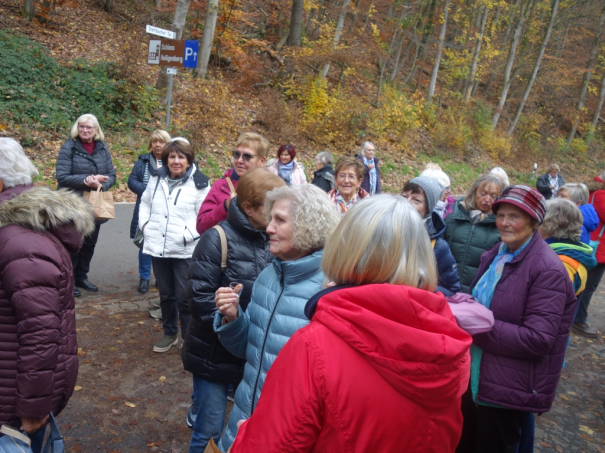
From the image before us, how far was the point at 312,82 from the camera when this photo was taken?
19875 mm

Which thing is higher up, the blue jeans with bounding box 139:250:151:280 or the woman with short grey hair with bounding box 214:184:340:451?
the woman with short grey hair with bounding box 214:184:340:451

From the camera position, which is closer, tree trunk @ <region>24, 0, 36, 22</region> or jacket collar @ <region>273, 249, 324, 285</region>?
jacket collar @ <region>273, 249, 324, 285</region>

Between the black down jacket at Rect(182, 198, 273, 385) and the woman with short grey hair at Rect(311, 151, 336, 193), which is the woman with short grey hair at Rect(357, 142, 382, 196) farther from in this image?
the black down jacket at Rect(182, 198, 273, 385)

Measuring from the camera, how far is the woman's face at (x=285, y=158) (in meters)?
8.64

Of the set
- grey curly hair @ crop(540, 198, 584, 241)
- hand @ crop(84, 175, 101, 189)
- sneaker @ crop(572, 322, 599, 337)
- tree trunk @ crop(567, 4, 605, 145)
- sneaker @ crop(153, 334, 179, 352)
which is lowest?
sneaker @ crop(153, 334, 179, 352)

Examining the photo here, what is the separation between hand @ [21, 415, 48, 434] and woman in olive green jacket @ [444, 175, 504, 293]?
329 centimetres

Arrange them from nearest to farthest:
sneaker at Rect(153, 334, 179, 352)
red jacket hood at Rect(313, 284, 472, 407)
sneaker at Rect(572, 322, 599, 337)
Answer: red jacket hood at Rect(313, 284, 472, 407), sneaker at Rect(153, 334, 179, 352), sneaker at Rect(572, 322, 599, 337)

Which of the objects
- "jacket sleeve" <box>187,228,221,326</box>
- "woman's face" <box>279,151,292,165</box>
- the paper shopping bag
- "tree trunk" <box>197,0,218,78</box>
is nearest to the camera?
"jacket sleeve" <box>187,228,221,326</box>

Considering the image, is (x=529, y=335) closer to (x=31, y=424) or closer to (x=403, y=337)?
(x=403, y=337)

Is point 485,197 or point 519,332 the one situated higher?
point 485,197

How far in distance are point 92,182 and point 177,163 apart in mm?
1915

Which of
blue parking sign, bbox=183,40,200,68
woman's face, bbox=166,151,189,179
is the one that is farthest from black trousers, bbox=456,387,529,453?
blue parking sign, bbox=183,40,200,68

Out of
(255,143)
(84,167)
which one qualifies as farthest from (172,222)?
(84,167)

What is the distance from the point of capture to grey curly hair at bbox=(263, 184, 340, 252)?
239 cm
